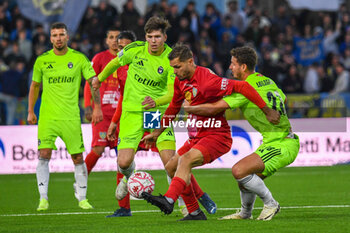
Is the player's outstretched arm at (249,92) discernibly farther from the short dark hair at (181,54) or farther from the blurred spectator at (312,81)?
the blurred spectator at (312,81)

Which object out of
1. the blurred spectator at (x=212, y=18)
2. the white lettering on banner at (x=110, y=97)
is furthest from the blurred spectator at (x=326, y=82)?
the white lettering on banner at (x=110, y=97)

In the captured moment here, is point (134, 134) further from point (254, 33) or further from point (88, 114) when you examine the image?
point (254, 33)

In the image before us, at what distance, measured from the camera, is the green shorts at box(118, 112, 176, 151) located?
33.0 feet

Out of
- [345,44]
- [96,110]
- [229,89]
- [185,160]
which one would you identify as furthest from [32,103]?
[345,44]

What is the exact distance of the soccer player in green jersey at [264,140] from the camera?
870 centimetres

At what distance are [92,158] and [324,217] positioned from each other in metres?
4.69

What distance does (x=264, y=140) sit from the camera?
29.8ft

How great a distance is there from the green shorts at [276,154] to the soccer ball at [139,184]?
1284 mm

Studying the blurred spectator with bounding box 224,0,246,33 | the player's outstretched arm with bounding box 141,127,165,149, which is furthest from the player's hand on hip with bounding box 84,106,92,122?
the blurred spectator with bounding box 224,0,246,33

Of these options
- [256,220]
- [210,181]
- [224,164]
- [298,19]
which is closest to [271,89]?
[256,220]

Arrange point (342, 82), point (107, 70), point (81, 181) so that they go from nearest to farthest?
point (107, 70), point (81, 181), point (342, 82)

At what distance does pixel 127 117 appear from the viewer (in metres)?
10.2

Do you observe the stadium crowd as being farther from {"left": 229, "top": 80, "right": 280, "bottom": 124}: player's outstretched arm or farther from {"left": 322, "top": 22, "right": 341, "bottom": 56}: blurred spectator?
{"left": 229, "top": 80, "right": 280, "bottom": 124}: player's outstretched arm

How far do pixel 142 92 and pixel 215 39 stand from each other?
13314mm
